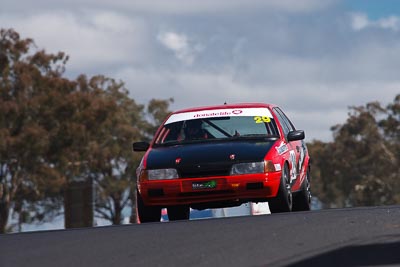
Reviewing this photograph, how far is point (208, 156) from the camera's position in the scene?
1349 centimetres

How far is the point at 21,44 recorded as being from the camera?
46594 millimetres

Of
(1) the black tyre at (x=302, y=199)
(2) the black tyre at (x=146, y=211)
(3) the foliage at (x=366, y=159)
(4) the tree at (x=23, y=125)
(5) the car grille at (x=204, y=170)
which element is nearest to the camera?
(5) the car grille at (x=204, y=170)

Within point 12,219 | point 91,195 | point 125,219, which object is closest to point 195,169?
point 91,195

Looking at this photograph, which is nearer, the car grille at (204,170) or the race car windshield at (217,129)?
the car grille at (204,170)

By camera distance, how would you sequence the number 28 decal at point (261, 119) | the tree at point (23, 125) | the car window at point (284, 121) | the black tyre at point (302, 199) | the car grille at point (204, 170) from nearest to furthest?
the car grille at point (204, 170) < the number 28 decal at point (261, 119) < the car window at point (284, 121) < the black tyre at point (302, 199) < the tree at point (23, 125)

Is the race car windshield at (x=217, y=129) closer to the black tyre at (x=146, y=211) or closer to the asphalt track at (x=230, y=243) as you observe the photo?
the black tyre at (x=146, y=211)

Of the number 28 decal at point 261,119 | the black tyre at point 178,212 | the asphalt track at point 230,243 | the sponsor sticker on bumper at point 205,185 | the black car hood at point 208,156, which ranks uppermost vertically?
the number 28 decal at point 261,119

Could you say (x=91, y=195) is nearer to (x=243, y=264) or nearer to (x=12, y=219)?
(x=12, y=219)

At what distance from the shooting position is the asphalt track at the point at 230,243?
845 centimetres

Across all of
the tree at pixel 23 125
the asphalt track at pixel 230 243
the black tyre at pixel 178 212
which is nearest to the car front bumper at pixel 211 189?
the black tyre at pixel 178 212

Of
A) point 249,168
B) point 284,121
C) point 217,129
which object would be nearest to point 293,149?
point 284,121

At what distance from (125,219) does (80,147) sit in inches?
529

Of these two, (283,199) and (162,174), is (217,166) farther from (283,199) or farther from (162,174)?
(283,199)

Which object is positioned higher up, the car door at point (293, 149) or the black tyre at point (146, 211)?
the car door at point (293, 149)
